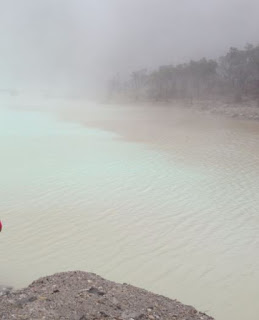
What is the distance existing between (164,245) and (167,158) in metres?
10.1

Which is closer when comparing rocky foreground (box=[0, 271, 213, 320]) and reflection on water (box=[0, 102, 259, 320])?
rocky foreground (box=[0, 271, 213, 320])

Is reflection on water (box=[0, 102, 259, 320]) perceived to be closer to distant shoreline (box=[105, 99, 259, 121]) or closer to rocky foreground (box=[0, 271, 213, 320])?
rocky foreground (box=[0, 271, 213, 320])

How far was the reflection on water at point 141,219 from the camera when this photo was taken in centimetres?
733

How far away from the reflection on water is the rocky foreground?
1450 millimetres

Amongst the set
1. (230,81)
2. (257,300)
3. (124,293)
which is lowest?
(257,300)

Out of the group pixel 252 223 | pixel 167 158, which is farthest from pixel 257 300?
pixel 167 158

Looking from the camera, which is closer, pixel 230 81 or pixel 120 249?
pixel 120 249

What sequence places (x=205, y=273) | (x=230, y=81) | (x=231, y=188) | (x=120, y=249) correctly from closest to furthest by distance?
(x=205, y=273) < (x=120, y=249) < (x=231, y=188) < (x=230, y=81)

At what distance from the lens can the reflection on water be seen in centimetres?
733

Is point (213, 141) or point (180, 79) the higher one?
point (180, 79)

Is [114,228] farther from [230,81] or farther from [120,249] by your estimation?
[230,81]

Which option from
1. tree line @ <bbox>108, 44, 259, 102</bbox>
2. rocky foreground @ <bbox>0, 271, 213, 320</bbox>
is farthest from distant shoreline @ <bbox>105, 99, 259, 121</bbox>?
rocky foreground @ <bbox>0, 271, 213, 320</bbox>

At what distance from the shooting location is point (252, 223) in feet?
33.8

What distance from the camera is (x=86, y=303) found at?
490 cm
